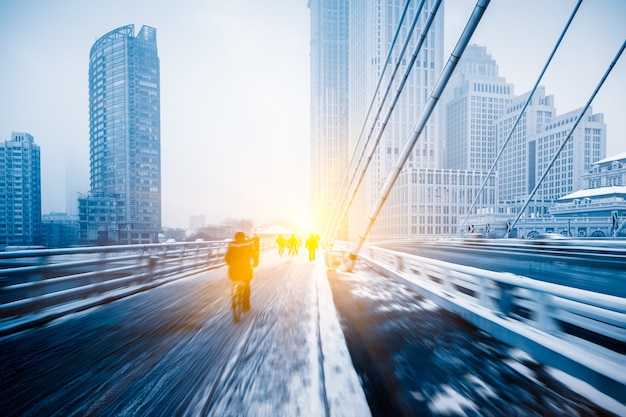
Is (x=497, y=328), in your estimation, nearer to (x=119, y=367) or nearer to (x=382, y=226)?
(x=119, y=367)

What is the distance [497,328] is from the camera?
4773mm

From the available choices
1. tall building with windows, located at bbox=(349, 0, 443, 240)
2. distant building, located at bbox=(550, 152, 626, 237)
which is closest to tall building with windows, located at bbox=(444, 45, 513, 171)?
tall building with windows, located at bbox=(349, 0, 443, 240)

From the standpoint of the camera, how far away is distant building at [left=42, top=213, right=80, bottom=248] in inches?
667

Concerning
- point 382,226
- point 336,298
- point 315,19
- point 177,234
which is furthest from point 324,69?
point 336,298

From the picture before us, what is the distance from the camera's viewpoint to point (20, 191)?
68.3 ft

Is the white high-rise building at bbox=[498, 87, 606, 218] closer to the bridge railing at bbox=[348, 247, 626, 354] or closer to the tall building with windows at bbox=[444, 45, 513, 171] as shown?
the tall building with windows at bbox=[444, 45, 513, 171]

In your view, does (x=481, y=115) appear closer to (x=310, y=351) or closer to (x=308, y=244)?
(x=308, y=244)

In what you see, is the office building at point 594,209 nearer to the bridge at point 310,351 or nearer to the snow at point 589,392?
the bridge at point 310,351

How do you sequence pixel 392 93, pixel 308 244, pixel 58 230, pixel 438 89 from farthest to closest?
1. pixel 392 93
2. pixel 308 244
3. pixel 58 230
4. pixel 438 89

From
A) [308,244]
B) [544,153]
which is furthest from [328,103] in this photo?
[308,244]

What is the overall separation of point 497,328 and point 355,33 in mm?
144750

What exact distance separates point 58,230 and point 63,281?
15091 millimetres

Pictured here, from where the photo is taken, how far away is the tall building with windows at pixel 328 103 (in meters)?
167

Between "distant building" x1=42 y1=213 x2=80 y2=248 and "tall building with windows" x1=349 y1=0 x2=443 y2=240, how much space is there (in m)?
75.5
